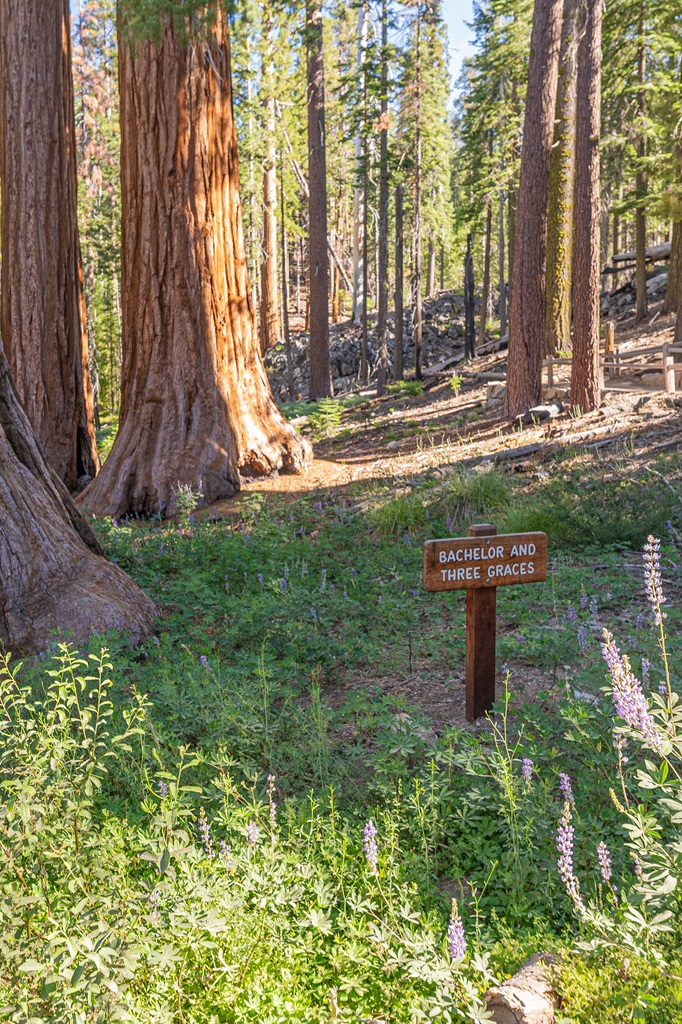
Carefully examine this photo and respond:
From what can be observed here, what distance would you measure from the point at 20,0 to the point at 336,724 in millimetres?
10244

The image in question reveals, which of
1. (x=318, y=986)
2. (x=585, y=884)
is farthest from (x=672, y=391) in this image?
(x=318, y=986)

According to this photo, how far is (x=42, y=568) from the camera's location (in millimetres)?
5363

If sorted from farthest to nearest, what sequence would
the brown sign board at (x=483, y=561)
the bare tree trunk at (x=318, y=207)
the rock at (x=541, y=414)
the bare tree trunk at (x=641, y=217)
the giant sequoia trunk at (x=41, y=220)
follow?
the bare tree trunk at (x=641, y=217) < the bare tree trunk at (x=318, y=207) < the rock at (x=541, y=414) < the giant sequoia trunk at (x=41, y=220) < the brown sign board at (x=483, y=561)

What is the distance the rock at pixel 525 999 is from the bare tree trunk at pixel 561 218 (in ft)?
55.3

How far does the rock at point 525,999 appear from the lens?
6.90 feet

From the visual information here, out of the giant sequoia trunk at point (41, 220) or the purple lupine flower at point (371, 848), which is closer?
the purple lupine flower at point (371, 848)

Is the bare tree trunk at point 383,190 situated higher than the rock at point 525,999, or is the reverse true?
the bare tree trunk at point 383,190

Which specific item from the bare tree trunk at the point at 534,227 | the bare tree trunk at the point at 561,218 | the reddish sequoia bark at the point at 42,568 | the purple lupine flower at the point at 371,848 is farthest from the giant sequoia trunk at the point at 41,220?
the bare tree trunk at the point at 561,218

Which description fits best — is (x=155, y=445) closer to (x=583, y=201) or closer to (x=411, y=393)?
(x=583, y=201)

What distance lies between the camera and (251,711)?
382 centimetres

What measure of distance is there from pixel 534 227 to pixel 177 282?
20.1ft

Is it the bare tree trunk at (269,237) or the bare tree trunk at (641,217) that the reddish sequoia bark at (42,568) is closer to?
the bare tree trunk at (641,217)

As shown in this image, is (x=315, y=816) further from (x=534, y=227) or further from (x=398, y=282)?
(x=398, y=282)

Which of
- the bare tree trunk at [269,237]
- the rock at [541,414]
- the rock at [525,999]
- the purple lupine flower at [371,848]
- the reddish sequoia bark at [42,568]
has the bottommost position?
the rock at [525,999]
